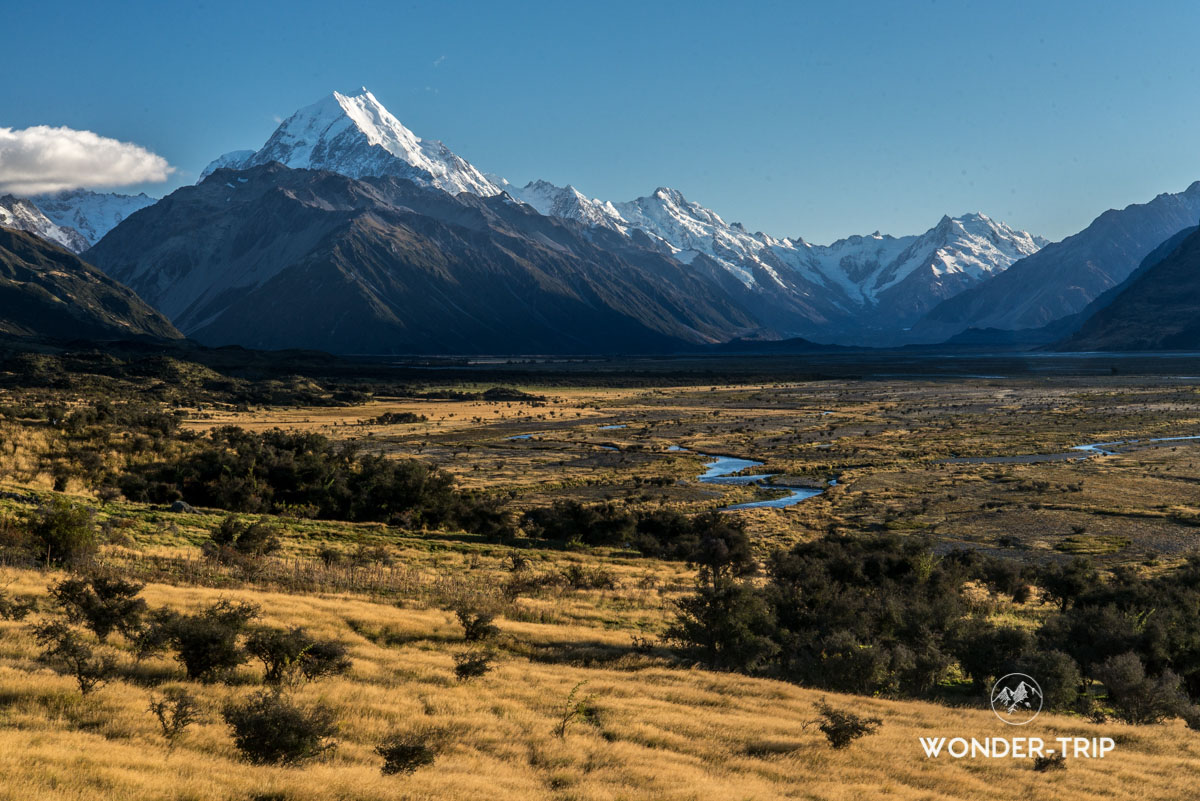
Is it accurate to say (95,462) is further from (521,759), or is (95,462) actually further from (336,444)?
(521,759)

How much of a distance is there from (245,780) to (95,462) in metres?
43.0

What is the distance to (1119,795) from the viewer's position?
16266 mm

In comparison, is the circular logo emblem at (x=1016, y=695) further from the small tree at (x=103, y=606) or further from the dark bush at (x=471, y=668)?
the small tree at (x=103, y=606)

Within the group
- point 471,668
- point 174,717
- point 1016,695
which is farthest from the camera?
point 1016,695

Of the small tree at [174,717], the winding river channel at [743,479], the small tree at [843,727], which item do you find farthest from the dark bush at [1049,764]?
the winding river channel at [743,479]

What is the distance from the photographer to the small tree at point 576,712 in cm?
1722

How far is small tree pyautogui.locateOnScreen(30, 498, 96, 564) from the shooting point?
88.8 ft

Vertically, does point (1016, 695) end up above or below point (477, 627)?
below

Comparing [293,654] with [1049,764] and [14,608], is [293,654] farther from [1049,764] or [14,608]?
[1049,764]

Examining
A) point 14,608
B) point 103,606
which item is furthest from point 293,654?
point 14,608

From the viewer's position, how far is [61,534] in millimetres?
27109

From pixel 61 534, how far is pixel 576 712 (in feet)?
63.3

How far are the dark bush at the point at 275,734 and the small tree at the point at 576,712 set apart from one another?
481 cm

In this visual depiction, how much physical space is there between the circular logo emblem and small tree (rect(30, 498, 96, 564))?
90.6 ft
